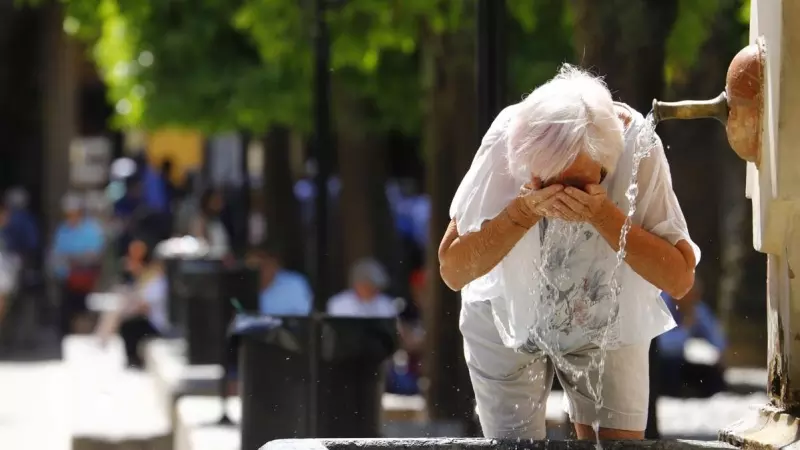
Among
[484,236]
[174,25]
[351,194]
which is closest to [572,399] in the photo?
[484,236]

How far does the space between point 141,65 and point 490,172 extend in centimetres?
1515

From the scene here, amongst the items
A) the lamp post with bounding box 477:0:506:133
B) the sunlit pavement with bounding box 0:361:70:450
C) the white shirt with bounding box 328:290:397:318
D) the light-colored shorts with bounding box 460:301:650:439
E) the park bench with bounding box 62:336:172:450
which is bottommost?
the sunlit pavement with bounding box 0:361:70:450

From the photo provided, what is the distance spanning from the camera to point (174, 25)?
18.4m

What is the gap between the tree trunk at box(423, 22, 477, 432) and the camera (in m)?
11.1

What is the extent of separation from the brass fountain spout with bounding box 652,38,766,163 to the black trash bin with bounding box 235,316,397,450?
11.0 feet

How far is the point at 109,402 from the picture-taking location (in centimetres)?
1173

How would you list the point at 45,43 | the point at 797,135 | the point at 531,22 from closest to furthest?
1. the point at 797,135
2. the point at 531,22
3. the point at 45,43

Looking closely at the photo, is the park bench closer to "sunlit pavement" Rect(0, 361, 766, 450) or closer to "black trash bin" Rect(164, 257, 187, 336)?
"sunlit pavement" Rect(0, 361, 766, 450)

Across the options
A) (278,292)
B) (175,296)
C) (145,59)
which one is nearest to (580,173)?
(278,292)

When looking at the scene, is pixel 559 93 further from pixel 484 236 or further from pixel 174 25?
pixel 174 25

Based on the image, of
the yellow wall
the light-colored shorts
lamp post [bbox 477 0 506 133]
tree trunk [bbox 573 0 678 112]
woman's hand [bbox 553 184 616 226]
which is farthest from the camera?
the yellow wall

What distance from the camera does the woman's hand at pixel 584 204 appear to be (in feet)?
14.3

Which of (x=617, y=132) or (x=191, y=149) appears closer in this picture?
(x=617, y=132)

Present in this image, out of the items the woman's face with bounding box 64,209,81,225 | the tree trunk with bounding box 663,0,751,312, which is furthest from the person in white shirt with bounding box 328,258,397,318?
the woman's face with bounding box 64,209,81,225
